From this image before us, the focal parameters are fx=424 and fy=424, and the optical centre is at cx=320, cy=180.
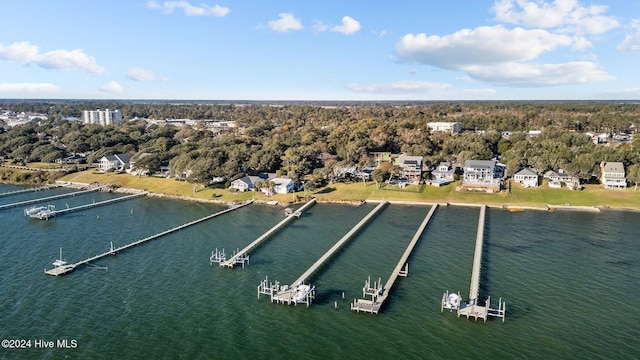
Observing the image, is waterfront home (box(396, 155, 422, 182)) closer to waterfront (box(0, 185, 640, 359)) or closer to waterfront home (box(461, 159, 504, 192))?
waterfront home (box(461, 159, 504, 192))

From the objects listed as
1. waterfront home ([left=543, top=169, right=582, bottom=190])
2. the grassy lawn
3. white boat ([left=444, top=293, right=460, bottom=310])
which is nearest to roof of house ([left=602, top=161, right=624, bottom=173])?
the grassy lawn

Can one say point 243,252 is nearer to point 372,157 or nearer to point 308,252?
point 308,252

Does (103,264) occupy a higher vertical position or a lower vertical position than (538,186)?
lower

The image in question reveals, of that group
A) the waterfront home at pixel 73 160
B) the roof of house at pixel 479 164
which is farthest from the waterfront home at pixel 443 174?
the waterfront home at pixel 73 160

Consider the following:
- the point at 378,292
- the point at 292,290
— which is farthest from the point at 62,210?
the point at 378,292

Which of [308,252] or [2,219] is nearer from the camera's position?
[308,252]

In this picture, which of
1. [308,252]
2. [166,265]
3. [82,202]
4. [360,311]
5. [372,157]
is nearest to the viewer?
[360,311]

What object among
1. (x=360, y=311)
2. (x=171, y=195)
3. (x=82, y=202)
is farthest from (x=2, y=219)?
(x=360, y=311)
